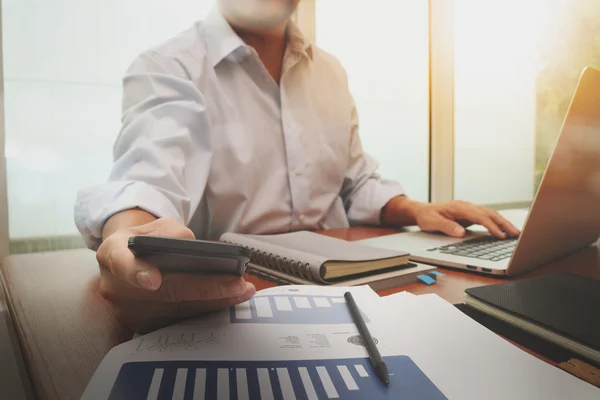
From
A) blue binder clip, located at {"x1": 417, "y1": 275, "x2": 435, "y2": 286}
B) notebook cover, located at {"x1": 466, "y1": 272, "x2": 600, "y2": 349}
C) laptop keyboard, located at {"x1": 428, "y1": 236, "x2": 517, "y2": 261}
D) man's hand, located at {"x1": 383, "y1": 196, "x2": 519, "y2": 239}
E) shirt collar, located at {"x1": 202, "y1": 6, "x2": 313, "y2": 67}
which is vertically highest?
shirt collar, located at {"x1": 202, "y1": 6, "x2": 313, "y2": 67}

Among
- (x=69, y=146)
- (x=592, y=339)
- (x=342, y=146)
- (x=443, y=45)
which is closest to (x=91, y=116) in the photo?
(x=69, y=146)

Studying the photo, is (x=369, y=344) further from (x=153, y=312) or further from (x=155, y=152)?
(x=155, y=152)

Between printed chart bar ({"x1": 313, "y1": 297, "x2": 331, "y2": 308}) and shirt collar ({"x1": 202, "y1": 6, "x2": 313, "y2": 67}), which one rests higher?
shirt collar ({"x1": 202, "y1": 6, "x2": 313, "y2": 67})

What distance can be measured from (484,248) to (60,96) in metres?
1.44

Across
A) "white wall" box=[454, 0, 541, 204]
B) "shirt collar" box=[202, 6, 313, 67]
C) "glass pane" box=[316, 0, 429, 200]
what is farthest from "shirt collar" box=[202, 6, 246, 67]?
"white wall" box=[454, 0, 541, 204]

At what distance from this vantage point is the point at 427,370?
11.4 inches

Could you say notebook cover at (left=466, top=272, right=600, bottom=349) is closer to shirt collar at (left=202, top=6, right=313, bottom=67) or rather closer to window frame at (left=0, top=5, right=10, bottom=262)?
shirt collar at (left=202, top=6, right=313, bottom=67)

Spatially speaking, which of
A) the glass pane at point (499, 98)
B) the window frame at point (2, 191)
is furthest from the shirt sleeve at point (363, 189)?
the glass pane at point (499, 98)

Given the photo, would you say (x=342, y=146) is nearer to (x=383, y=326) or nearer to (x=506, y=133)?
(x=383, y=326)

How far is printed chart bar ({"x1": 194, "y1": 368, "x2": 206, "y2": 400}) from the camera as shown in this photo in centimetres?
25

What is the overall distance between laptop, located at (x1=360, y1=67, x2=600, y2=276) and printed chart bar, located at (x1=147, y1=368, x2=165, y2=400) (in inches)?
16.3

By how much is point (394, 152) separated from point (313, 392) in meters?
2.18

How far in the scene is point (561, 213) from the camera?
544 mm

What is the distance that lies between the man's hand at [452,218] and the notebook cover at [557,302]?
13.1 inches
